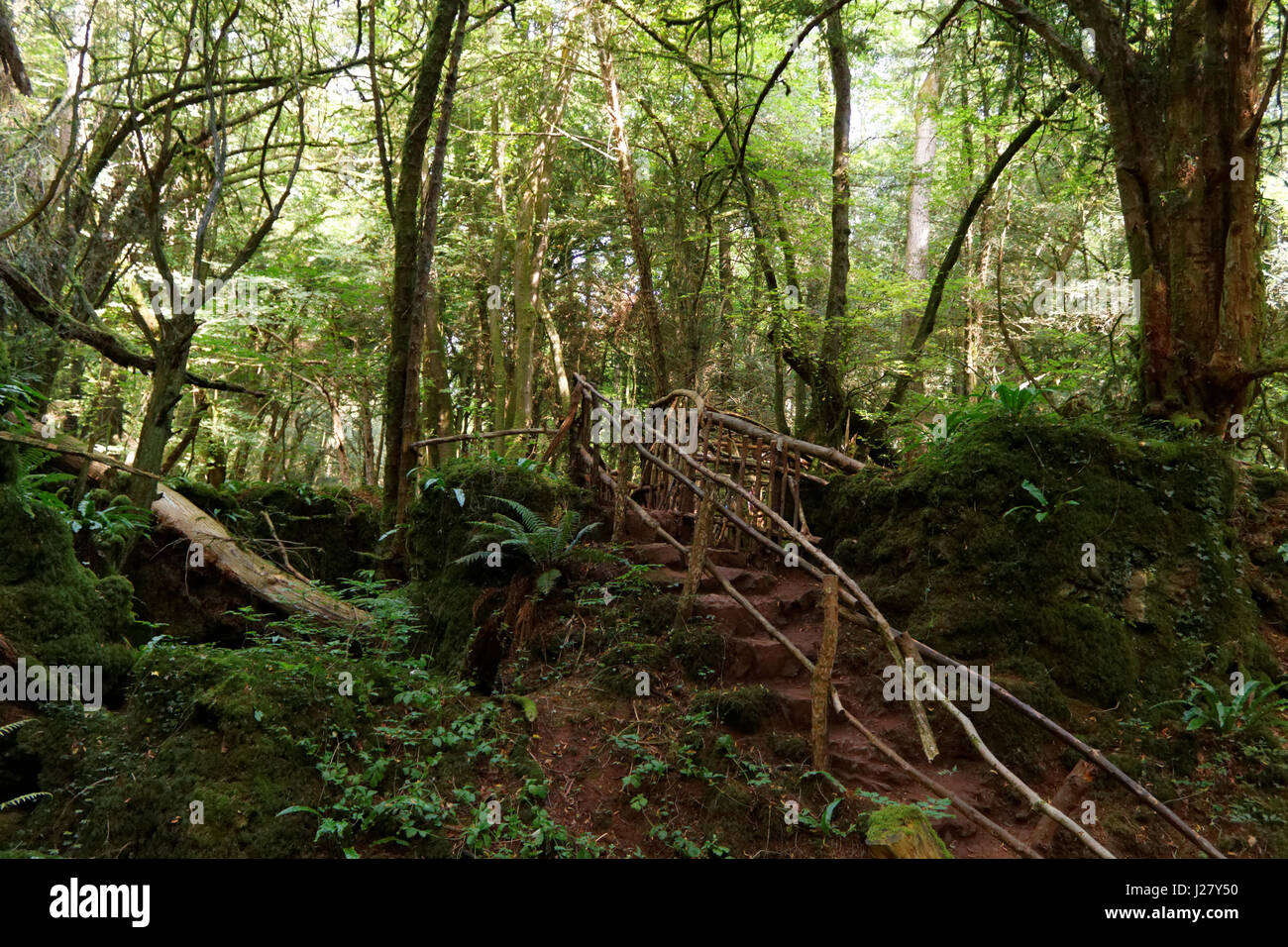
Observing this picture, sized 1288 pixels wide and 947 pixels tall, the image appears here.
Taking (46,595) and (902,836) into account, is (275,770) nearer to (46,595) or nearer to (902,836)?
(46,595)

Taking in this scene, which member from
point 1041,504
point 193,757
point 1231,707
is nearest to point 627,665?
point 193,757

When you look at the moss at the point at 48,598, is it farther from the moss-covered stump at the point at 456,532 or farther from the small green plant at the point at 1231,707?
the small green plant at the point at 1231,707

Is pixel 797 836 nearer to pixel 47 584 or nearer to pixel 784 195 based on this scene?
pixel 47 584

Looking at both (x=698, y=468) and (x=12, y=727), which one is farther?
(x=698, y=468)

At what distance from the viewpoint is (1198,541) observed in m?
5.09

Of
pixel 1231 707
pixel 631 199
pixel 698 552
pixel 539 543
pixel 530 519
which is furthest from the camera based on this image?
pixel 631 199

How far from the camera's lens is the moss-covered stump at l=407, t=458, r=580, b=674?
20.3ft

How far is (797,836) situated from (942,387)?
12.7 m

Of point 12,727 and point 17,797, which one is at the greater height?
point 12,727

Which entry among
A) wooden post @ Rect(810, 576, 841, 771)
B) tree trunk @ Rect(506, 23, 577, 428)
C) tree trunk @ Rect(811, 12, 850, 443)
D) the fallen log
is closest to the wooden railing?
wooden post @ Rect(810, 576, 841, 771)

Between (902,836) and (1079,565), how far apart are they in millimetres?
2817

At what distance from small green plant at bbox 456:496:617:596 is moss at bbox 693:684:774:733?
170 centimetres

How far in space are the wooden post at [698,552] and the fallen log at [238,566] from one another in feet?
9.75

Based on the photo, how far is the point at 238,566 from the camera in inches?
284
